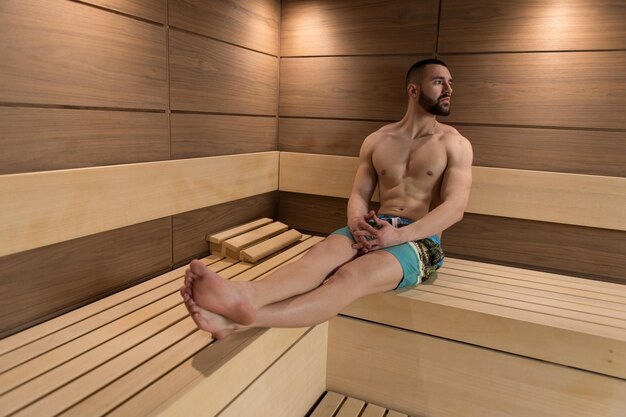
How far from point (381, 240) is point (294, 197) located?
1.48 meters

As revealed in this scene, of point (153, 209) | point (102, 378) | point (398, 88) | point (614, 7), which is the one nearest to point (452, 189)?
point (398, 88)

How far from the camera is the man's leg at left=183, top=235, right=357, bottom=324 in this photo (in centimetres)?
165

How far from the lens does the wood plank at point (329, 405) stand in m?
2.39

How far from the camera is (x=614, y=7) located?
2613 millimetres

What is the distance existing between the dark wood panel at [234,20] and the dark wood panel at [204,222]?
3.63 ft

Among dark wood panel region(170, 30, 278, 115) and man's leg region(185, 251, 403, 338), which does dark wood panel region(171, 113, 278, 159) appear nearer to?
dark wood panel region(170, 30, 278, 115)

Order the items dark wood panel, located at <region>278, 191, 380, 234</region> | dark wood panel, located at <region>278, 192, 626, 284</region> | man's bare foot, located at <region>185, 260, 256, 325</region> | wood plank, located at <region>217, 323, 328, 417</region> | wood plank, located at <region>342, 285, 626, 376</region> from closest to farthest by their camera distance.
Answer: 1. man's bare foot, located at <region>185, 260, 256, 325</region>
2. wood plank, located at <region>217, 323, 328, 417</region>
3. wood plank, located at <region>342, 285, 626, 376</region>
4. dark wood panel, located at <region>278, 192, 626, 284</region>
5. dark wood panel, located at <region>278, 191, 380, 234</region>

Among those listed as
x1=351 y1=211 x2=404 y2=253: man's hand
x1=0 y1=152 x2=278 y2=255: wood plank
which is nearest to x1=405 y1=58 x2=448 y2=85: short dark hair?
x1=351 y1=211 x2=404 y2=253: man's hand

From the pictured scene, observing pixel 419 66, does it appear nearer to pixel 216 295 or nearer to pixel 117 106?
pixel 117 106

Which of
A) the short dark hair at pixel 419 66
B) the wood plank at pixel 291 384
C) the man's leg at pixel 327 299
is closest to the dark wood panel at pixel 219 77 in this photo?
the short dark hair at pixel 419 66

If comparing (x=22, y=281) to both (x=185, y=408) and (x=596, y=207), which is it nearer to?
(x=185, y=408)

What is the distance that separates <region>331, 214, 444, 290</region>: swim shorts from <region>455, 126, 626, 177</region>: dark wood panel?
0.83 metres

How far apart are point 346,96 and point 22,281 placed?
237cm

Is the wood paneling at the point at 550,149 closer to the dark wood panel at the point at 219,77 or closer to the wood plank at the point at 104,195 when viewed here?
the dark wood panel at the point at 219,77
